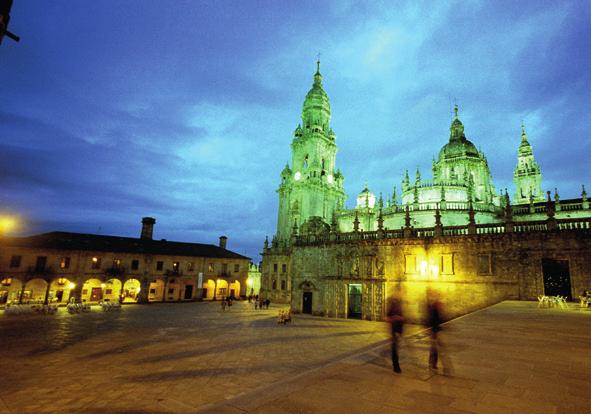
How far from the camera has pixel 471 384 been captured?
18.1ft

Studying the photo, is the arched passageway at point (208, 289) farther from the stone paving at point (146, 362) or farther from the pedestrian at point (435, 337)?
the pedestrian at point (435, 337)

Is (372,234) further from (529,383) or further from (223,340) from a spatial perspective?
(529,383)

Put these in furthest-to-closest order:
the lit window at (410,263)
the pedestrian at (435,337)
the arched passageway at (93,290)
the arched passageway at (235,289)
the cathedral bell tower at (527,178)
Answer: the cathedral bell tower at (527,178)
the arched passageway at (235,289)
the arched passageway at (93,290)
the lit window at (410,263)
the pedestrian at (435,337)

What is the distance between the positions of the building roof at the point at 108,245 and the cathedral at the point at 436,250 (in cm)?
1132

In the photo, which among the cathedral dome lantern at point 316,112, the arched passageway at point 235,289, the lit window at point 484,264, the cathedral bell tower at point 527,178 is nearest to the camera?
the lit window at point 484,264

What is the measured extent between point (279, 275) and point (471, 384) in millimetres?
45291

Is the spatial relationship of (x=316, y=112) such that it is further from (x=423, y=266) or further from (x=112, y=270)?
(x=112, y=270)

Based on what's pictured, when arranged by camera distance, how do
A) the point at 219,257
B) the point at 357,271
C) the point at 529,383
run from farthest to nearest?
1. the point at 219,257
2. the point at 357,271
3. the point at 529,383

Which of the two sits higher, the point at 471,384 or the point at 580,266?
the point at 580,266

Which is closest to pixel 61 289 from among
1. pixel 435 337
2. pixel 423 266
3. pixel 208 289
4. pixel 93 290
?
pixel 93 290

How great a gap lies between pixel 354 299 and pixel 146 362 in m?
23.0

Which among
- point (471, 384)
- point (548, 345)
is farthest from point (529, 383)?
point (548, 345)

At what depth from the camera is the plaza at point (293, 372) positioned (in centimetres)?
496

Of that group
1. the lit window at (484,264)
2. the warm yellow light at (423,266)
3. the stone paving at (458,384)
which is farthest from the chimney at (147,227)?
the stone paving at (458,384)
